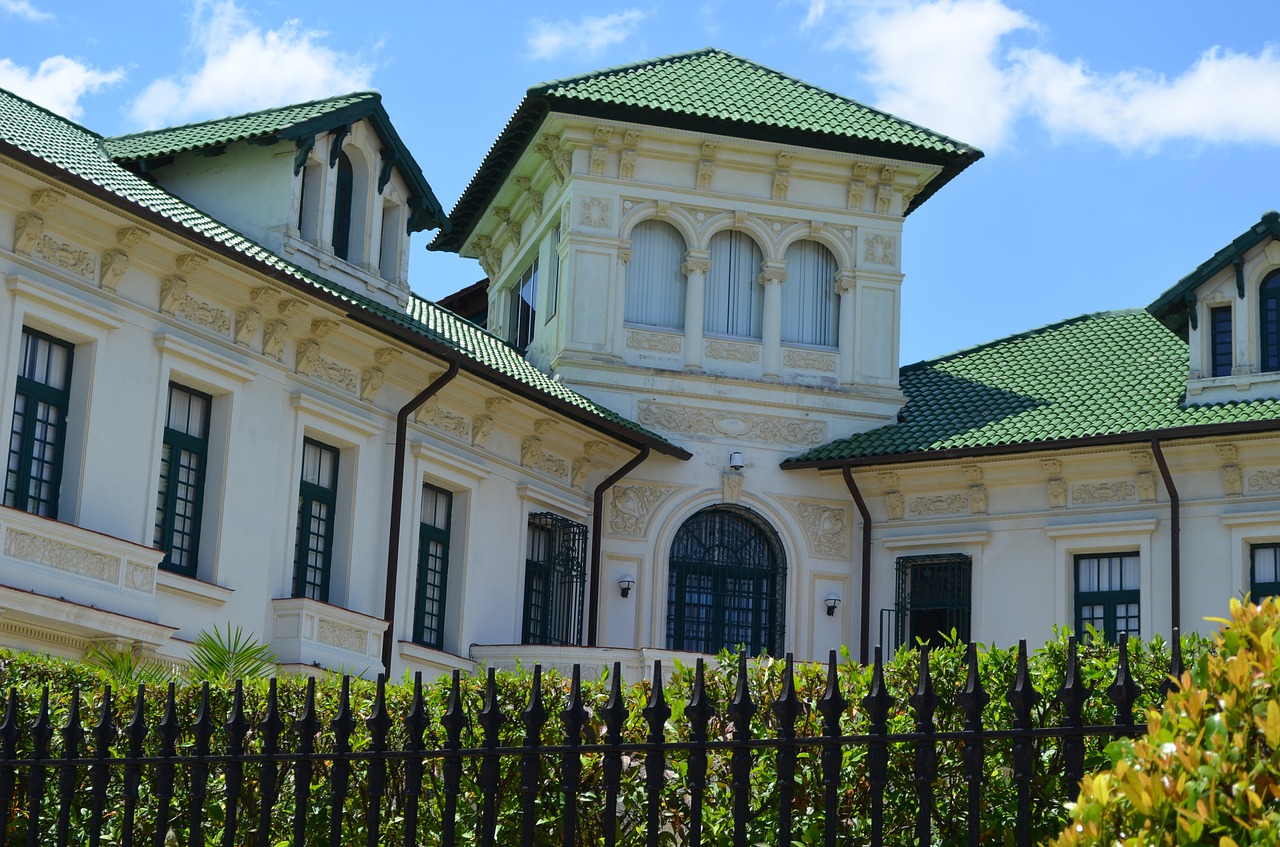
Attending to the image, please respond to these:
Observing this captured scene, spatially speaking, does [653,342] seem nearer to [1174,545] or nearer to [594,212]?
[594,212]

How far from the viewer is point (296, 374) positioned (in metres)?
22.0

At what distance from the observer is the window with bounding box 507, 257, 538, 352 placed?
98.6 feet

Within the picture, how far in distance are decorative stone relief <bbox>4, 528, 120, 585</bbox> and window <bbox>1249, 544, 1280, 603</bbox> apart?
14320mm

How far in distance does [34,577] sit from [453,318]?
10.6 m

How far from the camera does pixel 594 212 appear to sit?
2783 centimetres

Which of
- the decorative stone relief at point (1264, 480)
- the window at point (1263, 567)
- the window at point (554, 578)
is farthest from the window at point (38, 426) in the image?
the window at point (1263, 567)

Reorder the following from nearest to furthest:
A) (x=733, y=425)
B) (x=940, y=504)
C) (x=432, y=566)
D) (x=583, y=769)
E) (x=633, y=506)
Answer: (x=583, y=769)
(x=432, y=566)
(x=940, y=504)
(x=633, y=506)
(x=733, y=425)

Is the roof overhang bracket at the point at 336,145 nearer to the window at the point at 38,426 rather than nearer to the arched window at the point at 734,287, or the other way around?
the window at the point at 38,426

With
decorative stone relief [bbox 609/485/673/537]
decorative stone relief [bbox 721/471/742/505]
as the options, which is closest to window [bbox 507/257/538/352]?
decorative stone relief [bbox 609/485/673/537]

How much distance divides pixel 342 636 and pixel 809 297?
10.0 meters

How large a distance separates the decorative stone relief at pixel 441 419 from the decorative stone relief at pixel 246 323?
294 cm

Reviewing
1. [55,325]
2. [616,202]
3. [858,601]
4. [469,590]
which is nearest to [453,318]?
[616,202]

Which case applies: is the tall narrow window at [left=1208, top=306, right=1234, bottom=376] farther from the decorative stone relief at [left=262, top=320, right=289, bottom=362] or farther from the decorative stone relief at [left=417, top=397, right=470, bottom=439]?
the decorative stone relief at [left=262, top=320, right=289, bottom=362]

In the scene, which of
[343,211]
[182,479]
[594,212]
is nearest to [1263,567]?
[594,212]
